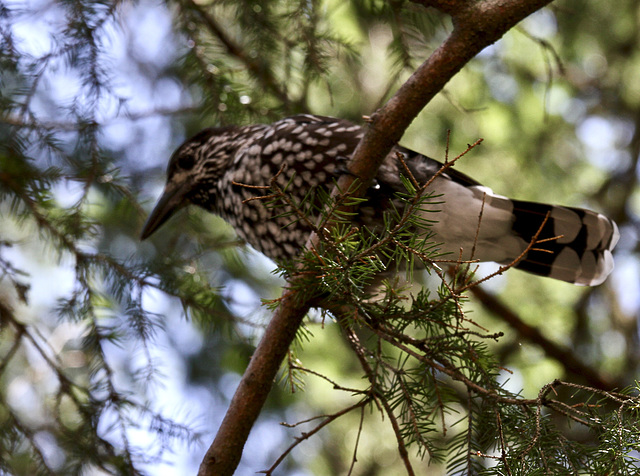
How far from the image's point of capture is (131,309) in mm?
2467

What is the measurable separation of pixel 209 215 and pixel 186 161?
123cm

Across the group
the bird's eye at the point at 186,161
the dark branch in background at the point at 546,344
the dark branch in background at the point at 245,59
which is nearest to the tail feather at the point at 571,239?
the dark branch in background at the point at 546,344

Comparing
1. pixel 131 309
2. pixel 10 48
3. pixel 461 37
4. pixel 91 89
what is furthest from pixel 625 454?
pixel 10 48

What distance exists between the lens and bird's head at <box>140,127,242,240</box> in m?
2.84

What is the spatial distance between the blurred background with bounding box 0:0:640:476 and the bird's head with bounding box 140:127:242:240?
102mm

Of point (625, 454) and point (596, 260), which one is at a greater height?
point (596, 260)

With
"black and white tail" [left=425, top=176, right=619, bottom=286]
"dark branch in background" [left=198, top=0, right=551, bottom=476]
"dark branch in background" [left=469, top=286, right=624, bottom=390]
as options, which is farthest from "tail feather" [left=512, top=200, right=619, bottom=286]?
"dark branch in background" [left=469, top=286, right=624, bottom=390]

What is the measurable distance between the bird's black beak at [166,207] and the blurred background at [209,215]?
0.10 m

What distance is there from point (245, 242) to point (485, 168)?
78.0 inches

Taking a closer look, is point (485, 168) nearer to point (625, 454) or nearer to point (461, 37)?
point (461, 37)

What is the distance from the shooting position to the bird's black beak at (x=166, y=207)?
2850 mm

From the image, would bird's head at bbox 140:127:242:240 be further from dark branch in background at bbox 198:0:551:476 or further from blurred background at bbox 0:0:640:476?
dark branch in background at bbox 198:0:551:476

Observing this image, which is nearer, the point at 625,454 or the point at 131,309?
the point at 625,454

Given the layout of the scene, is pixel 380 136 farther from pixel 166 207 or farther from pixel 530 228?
pixel 166 207
